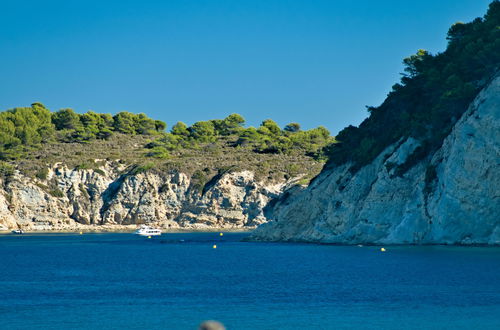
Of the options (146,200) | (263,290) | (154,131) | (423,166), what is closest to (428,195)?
(423,166)

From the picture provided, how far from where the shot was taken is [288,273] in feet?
156

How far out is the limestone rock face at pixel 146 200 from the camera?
126 meters

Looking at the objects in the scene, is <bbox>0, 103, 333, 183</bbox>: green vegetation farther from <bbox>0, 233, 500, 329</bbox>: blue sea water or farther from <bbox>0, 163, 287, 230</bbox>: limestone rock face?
<bbox>0, 233, 500, 329</bbox>: blue sea water

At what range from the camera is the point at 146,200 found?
129 metres

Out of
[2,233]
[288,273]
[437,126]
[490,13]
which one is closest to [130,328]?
[288,273]

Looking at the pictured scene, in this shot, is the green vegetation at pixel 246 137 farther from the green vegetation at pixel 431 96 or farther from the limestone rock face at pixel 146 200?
the green vegetation at pixel 431 96

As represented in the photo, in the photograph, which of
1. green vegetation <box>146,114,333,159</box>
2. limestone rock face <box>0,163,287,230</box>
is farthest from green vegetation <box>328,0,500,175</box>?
green vegetation <box>146,114,333,159</box>

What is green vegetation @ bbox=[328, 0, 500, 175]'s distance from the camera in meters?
66.4

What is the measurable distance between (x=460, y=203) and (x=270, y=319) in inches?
1367

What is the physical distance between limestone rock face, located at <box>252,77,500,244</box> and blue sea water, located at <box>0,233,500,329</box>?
1939mm

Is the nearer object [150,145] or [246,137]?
[150,145]

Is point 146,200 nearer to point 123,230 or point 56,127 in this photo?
point 123,230

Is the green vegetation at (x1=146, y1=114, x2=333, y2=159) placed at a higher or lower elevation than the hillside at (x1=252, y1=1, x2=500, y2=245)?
higher

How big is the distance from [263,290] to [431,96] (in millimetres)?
42982
